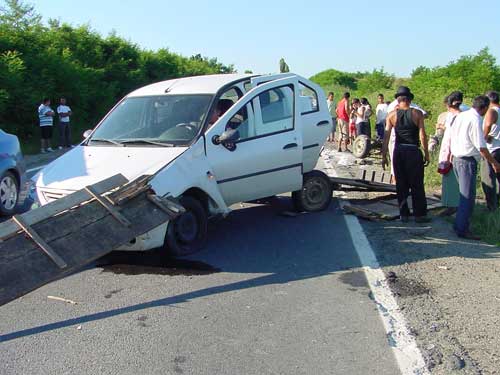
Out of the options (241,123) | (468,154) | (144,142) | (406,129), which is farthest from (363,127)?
(144,142)

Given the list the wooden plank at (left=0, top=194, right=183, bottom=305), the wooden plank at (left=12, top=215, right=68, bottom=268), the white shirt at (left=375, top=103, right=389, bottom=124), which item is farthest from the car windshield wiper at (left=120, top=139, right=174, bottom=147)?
the white shirt at (left=375, top=103, right=389, bottom=124)

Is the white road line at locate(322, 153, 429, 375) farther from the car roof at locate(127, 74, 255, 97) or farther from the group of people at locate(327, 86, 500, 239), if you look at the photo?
the car roof at locate(127, 74, 255, 97)

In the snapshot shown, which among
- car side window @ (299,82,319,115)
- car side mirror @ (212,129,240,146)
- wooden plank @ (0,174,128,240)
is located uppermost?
car side window @ (299,82,319,115)

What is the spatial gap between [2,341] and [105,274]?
5.30 feet

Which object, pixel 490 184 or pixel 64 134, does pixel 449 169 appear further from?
pixel 64 134

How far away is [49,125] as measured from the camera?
1756 cm

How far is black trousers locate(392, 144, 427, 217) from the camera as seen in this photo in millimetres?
7434

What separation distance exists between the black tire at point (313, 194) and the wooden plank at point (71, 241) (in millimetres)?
3270

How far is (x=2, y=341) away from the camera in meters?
4.20

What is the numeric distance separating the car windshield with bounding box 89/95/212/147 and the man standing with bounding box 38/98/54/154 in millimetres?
10845

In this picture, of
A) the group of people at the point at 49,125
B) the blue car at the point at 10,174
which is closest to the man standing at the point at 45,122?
the group of people at the point at 49,125

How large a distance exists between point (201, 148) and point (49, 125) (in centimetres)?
1271

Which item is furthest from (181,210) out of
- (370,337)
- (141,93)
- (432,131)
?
(432,131)

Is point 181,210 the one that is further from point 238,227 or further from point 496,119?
point 496,119
